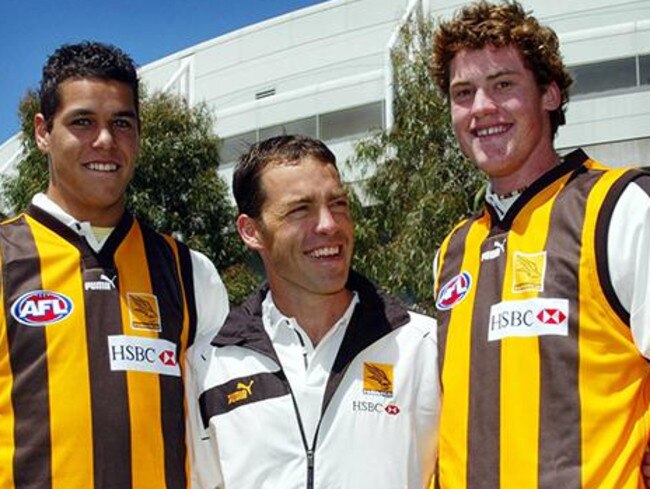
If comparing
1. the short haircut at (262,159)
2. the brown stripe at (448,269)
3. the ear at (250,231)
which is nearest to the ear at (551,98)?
the brown stripe at (448,269)

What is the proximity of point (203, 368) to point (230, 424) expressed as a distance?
0.30m

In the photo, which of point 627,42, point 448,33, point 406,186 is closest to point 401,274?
point 406,186

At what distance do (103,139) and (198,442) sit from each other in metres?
1.30

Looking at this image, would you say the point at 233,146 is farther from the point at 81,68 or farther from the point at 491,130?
the point at 491,130

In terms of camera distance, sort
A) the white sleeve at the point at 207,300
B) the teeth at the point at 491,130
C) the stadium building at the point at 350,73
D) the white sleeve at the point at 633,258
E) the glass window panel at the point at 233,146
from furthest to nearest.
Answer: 1. the glass window panel at the point at 233,146
2. the stadium building at the point at 350,73
3. the white sleeve at the point at 207,300
4. the teeth at the point at 491,130
5. the white sleeve at the point at 633,258

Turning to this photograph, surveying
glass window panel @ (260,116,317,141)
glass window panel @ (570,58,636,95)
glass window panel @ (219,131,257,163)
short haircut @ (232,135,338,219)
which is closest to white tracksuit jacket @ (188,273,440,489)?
short haircut @ (232,135,338,219)

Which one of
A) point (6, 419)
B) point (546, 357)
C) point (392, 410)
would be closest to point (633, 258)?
point (546, 357)

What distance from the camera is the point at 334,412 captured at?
351 centimetres

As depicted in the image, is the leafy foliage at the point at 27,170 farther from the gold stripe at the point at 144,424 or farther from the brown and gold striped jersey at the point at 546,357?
the brown and gold striped jersey at the point at 546,357

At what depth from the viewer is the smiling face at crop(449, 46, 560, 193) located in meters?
3.60

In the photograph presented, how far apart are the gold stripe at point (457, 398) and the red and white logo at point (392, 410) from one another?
175mm

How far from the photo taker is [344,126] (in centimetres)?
2298

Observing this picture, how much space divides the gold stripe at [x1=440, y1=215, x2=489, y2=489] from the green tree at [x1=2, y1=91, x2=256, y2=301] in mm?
13134

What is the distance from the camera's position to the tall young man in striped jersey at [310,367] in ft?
11.4
